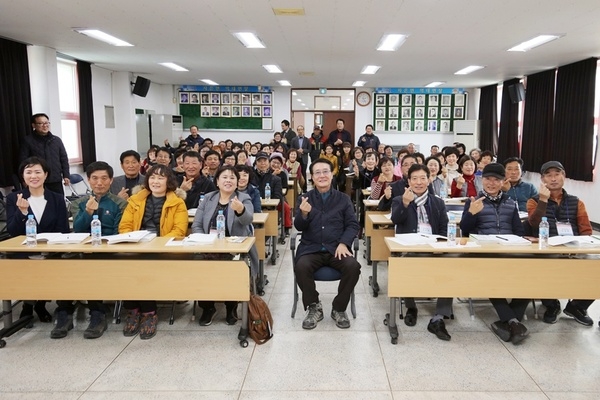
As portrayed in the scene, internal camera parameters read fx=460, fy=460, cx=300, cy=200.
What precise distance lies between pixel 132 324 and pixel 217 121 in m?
11.2

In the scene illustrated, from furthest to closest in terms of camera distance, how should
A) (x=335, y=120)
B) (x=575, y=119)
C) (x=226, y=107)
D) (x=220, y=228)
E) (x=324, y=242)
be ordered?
1. (x=335, y=120)
2. (x=226, y=107)
3. (x=575, y=119)
4. (x=324, y=242)
5. (x=220, y=228)

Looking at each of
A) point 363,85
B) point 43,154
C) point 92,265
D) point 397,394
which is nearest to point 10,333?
point 92,265

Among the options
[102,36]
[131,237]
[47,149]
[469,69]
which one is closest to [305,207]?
[131,237]

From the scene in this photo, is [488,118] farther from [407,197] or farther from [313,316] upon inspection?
[313,316]

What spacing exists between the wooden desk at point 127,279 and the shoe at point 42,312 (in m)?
0.35

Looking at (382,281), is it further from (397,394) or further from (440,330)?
(397,394)

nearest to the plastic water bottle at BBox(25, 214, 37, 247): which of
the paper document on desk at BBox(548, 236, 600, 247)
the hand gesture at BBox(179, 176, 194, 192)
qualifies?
the hand gesture at BBox(179, 176, 194, 192)

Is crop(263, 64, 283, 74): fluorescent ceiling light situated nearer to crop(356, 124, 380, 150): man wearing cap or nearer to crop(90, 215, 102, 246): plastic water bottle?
crop(356, 124, 380, 150): man wearing cap

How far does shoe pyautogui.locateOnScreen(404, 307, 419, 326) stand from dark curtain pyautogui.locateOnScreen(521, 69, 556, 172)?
705cm

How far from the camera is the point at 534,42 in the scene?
6.62 m

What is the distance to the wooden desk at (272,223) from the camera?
5.00 m

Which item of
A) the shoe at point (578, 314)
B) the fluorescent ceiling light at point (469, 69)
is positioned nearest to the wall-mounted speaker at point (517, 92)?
the fluorescent ceiling light at point (469, 69)

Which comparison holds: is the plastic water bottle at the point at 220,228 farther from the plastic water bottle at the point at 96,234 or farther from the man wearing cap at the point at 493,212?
the man wearing cap at the point at 493,212

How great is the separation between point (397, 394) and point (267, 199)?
137 inches
